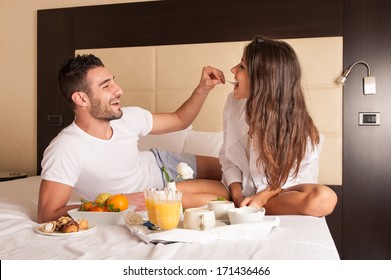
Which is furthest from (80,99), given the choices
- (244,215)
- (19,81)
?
(19,81)

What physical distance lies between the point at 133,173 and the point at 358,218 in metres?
1.42

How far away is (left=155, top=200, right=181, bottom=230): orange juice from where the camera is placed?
4.04ft

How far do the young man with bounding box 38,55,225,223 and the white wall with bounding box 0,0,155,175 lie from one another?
4.66 feet

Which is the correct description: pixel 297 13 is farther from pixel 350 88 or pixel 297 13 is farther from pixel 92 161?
pixel 92 161

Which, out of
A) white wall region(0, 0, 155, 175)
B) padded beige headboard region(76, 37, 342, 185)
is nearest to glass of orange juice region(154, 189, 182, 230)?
padded beige headboard region(76, 37, 342, 185)

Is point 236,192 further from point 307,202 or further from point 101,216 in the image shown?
point 101,216

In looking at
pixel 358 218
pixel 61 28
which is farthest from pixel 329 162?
pixel 61 28

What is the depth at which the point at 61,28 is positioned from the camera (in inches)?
122

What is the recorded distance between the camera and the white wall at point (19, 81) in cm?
319

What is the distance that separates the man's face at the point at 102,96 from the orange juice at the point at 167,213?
0.73 m

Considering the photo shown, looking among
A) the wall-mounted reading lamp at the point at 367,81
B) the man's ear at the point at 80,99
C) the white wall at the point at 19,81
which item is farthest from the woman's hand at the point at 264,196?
the white wall at the point at 19,81

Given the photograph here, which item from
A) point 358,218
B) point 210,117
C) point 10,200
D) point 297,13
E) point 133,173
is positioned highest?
point 297,13

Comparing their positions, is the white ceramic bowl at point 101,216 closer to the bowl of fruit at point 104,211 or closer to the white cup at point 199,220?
the bowl of fruit at point 104,211

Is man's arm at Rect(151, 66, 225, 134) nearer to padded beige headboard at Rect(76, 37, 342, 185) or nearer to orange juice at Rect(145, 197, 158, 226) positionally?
padded beige headboard at Rect(76, 37, 342, 185)
